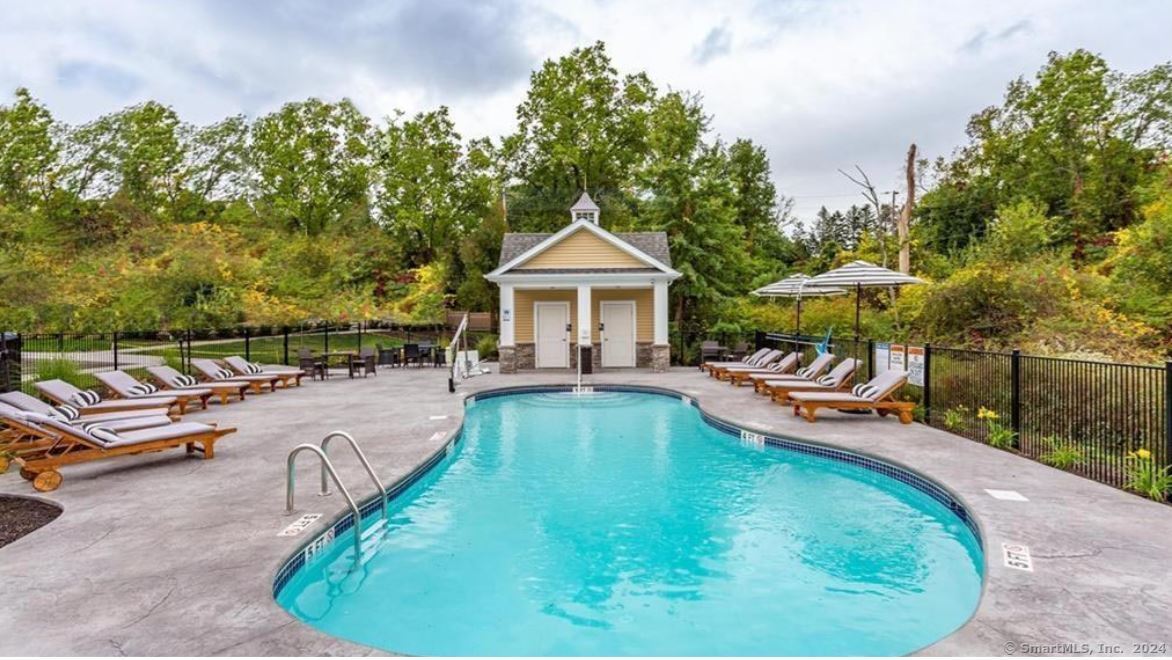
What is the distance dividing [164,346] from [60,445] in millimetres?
17367

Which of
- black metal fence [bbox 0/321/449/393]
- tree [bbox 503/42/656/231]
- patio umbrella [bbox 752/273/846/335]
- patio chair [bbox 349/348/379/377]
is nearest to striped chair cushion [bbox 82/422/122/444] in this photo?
black metal fence [bbox 0/321/449/393]

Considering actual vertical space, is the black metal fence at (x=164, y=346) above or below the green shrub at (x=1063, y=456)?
above

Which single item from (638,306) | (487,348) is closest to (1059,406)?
(638,306)

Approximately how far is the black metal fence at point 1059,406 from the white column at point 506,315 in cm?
1131

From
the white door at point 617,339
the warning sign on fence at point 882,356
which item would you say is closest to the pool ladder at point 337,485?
the warning sign on fence at point 882,356

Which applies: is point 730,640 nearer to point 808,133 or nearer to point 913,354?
point 913,354

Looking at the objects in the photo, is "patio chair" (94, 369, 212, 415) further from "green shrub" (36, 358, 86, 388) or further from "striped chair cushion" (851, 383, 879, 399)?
"striped chair cushion" (851, 383, 879, 399)

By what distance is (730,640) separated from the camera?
391 centimetres

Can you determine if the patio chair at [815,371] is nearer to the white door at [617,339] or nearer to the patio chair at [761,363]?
the patio chair at [761,363]

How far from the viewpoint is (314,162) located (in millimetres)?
36031

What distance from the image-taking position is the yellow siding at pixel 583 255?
1898 cm

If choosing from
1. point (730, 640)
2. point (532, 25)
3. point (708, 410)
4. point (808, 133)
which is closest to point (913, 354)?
point (708, 410)

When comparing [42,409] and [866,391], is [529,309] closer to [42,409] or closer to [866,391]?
[866,391]

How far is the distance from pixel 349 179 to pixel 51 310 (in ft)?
56.0
